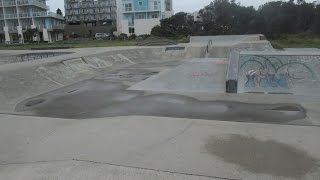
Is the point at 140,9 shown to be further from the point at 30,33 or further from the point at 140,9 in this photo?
the point at 30,33

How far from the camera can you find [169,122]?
10461mm

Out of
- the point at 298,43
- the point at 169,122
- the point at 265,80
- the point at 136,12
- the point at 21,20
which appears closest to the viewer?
the point at 169,122

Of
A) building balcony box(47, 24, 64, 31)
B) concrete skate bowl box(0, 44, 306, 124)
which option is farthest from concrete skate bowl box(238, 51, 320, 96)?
building balcony box(47, 24, 64, 31)

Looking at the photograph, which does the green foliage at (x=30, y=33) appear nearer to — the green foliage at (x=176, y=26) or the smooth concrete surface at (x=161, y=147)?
the green foliage at (x=176, y=26)

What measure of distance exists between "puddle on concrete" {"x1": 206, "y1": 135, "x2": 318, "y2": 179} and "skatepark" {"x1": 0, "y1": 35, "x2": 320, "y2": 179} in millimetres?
22

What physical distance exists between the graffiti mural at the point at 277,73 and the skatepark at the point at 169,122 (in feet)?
0.15

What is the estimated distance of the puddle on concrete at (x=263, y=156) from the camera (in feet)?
22.2

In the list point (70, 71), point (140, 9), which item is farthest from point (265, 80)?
point (140, 9)

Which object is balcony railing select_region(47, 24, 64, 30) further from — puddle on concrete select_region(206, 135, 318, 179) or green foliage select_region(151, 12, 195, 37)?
puddle on concrete select_region(206, 135, 318, 179)

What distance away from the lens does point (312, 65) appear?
15.7 m

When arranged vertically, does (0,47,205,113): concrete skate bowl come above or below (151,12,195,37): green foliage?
below

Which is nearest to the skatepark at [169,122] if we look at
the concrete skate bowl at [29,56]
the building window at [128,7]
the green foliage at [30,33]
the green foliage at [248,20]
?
the concrete skate bowl at [29,56]

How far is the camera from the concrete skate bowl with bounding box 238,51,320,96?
1534 centimetres

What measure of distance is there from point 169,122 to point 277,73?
26.2 ft
